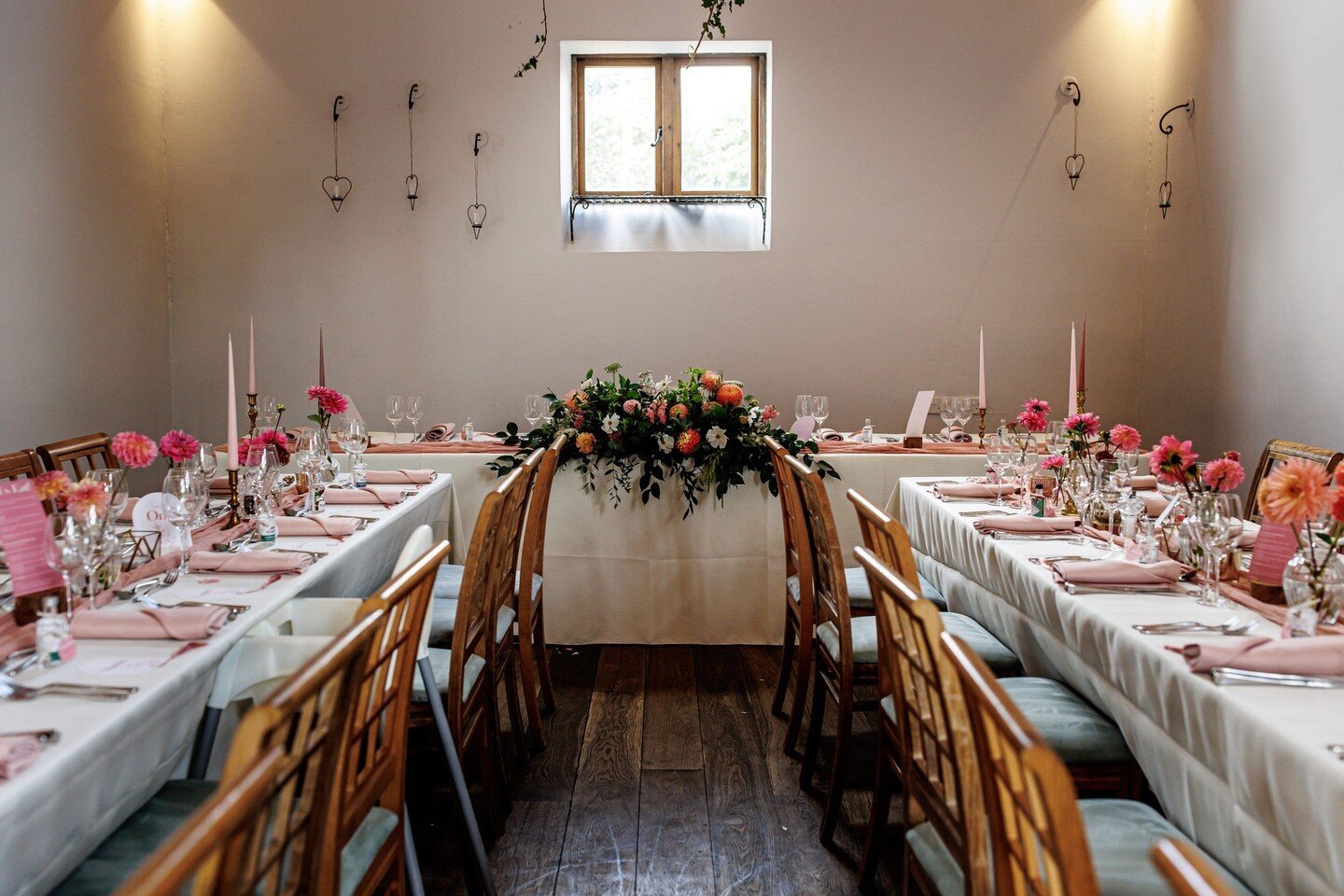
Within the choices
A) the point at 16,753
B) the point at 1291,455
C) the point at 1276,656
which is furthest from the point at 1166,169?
the point at 16,753

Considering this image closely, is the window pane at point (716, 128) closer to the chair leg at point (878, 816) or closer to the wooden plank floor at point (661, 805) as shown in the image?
the wooden plank floor at point (661, 805)

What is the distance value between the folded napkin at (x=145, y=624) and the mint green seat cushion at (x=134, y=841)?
0.25 meters

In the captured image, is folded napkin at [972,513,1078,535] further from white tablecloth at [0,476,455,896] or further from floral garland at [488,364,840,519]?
white tablecloth at [0,476,455,896]

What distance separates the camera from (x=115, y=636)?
5.64 ft

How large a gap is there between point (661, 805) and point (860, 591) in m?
0.86

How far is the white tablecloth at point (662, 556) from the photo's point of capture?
398 cm

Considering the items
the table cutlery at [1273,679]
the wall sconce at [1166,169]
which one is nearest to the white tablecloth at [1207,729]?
the table cutlery at [1273,679]

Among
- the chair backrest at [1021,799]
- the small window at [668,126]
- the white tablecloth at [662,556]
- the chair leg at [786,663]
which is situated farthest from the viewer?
the small window at [668,126]

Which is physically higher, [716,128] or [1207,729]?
[716,128]

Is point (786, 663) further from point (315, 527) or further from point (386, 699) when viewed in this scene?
point (386, 699)


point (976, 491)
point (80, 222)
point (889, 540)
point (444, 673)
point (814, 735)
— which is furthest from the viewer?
point (80, 222)

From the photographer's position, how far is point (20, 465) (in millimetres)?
3004

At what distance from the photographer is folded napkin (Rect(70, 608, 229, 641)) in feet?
5.64

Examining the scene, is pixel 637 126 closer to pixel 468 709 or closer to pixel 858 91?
pixel 858 91
